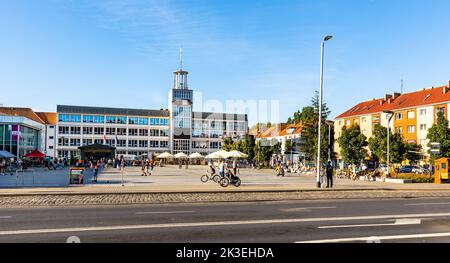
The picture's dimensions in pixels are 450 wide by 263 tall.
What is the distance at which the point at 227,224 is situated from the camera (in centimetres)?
1165

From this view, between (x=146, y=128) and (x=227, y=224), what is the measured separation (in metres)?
101

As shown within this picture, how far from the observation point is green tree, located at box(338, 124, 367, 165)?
6494 cm

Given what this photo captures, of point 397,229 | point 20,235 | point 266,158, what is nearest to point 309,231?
point 397,229

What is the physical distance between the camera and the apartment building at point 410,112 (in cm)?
6569

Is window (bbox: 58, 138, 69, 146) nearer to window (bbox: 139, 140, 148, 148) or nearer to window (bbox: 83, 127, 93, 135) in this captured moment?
window (bbox: 83, 127, 93, 135)

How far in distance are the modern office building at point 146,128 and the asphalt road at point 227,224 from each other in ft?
292

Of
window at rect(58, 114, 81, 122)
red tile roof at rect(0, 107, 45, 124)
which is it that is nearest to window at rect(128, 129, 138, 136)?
window at rect(58, 114, 81, 122)

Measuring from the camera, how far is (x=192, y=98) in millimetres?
111625

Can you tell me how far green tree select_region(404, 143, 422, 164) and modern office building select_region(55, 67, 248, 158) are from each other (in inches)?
1959

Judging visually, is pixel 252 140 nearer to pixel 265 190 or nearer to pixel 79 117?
pixel 79 117

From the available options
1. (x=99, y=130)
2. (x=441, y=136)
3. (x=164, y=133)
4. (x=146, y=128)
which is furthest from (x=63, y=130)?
(x=441, y=136)

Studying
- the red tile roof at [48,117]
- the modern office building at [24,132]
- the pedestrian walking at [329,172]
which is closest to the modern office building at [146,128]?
the modern office building at [24,132]
